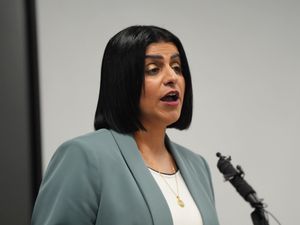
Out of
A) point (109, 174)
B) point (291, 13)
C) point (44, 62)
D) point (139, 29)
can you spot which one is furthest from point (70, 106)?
point (291, 13)

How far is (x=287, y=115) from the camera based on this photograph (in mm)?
2068

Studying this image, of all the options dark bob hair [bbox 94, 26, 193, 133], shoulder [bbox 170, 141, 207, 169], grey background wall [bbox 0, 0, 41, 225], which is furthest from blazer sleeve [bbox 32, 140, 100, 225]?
grey background wall [bbox 0, 0, 41, 225]

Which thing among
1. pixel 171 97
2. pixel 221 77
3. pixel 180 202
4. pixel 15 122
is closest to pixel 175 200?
pixel 180 202

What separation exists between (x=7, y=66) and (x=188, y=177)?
2.28 ft

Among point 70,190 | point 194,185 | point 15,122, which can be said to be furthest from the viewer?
point 15,122

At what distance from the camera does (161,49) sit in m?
1.24

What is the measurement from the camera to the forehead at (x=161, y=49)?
1219 mm

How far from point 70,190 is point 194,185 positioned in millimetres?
354

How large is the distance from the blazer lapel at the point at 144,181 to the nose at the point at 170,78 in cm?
16

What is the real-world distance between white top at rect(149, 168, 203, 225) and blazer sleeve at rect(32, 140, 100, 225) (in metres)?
0.18

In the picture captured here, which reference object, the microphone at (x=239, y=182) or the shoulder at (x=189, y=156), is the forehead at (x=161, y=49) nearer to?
the shoulder at (x=189, y=156)

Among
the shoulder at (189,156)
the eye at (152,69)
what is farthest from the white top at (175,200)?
the eye at (152,69)

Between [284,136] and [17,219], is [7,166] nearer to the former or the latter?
[17,219]

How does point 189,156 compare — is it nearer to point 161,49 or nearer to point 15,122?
point 161,49
